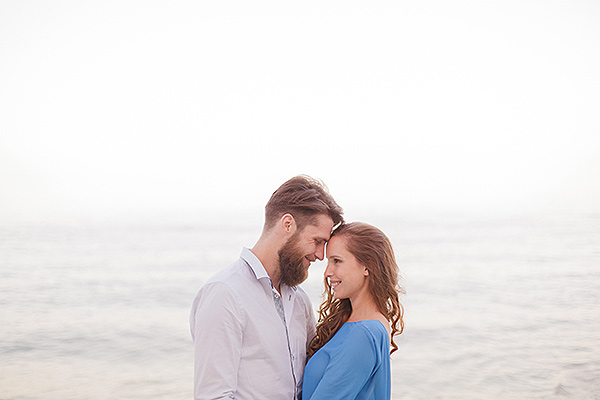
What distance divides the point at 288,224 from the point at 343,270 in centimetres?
43

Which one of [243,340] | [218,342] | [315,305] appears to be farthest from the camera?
[315,305]

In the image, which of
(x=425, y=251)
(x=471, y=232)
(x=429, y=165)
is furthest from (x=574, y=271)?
(x=429, y=165)

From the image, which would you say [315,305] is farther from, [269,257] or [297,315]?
[269,257]

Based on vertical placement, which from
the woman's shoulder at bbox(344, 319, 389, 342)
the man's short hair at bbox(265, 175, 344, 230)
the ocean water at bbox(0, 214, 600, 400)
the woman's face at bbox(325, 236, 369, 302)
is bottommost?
the ocean water at bbox(0, 214, 600, 400)

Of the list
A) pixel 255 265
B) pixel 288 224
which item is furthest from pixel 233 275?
pixel 288 224

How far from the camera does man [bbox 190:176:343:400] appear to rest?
202 cm

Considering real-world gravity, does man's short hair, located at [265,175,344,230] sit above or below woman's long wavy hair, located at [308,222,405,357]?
above

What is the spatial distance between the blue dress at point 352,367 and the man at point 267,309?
10 centimetres

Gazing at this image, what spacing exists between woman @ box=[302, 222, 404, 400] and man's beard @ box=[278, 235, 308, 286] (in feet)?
0.85

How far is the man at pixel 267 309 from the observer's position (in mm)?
2016

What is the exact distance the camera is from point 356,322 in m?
2.41

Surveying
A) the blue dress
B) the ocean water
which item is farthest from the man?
the ocean water

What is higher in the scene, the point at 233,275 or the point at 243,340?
the point at 233,275

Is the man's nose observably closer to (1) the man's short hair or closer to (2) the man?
(2) the man
